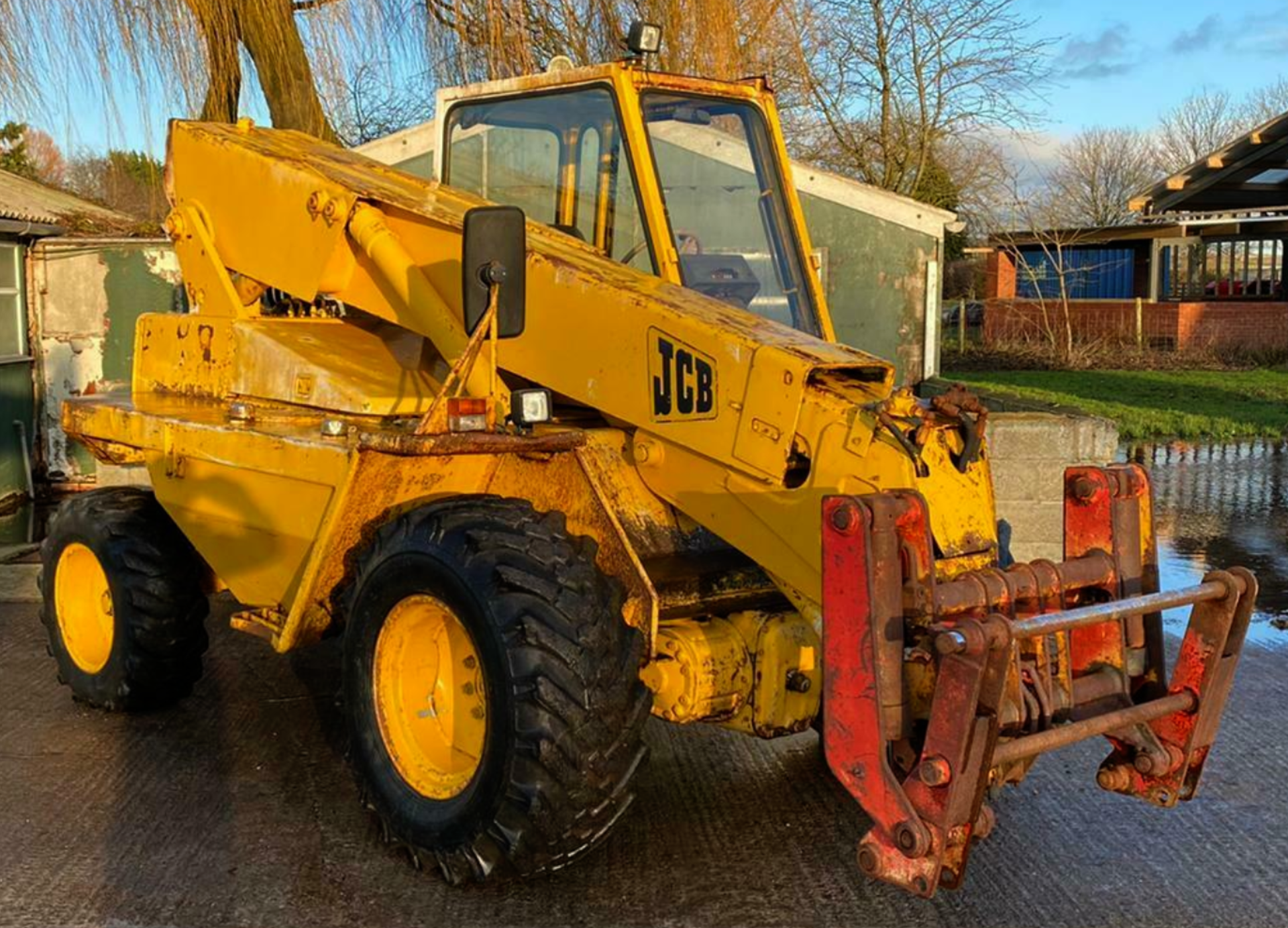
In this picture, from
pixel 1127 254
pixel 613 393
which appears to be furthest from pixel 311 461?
pixel 1127 254

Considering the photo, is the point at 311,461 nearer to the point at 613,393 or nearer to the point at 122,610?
the point at 613,393

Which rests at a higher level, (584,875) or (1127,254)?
(1127,254)

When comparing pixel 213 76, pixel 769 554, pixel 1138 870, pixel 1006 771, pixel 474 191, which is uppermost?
pixel 213 76

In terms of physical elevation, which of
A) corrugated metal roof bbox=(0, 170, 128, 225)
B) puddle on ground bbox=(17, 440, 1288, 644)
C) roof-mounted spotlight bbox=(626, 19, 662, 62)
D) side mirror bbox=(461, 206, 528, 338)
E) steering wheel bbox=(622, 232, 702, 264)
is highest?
corrugated metal roof bbox=(0, 170, 128, 225)

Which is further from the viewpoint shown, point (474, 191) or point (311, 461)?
point (474, 191)

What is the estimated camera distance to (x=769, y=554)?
4.34m

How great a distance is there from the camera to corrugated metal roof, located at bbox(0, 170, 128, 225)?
13312 millimetres

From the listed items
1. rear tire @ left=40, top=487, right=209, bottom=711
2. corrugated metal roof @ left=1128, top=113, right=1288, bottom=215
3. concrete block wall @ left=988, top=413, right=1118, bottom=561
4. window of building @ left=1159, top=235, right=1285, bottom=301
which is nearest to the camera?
rear tire @ left=40, top=487, right=209, bottom=711

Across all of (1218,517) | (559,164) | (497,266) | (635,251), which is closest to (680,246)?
(635,251)

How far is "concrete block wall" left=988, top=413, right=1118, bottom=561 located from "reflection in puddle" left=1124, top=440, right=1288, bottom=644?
84 centimetres

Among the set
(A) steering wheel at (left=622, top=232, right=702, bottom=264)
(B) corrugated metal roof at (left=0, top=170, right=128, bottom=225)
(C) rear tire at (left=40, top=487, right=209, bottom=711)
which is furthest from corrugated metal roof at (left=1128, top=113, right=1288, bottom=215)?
(C) rear tire at (left=40, top=487, right=209, bottom=711)

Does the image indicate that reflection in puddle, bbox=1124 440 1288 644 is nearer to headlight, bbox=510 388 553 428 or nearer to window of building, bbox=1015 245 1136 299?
headlight, bbox=510 388 553 428

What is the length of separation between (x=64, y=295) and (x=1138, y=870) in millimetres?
11189

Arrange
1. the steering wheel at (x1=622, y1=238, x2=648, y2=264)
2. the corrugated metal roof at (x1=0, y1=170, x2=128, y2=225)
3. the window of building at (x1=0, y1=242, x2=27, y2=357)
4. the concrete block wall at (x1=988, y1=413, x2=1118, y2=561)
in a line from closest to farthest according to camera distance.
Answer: the steering wheel at (x1=622, y1=238, x2=648, y2=264), the concrete block wall at (x1=988, y1=413, x2=1118, y2=561), the window of building at (x1=0, y1=242, x2=27, y2=357), the corrugated metal roof at (x1=0, y1=170, x2=128, y2=225)
